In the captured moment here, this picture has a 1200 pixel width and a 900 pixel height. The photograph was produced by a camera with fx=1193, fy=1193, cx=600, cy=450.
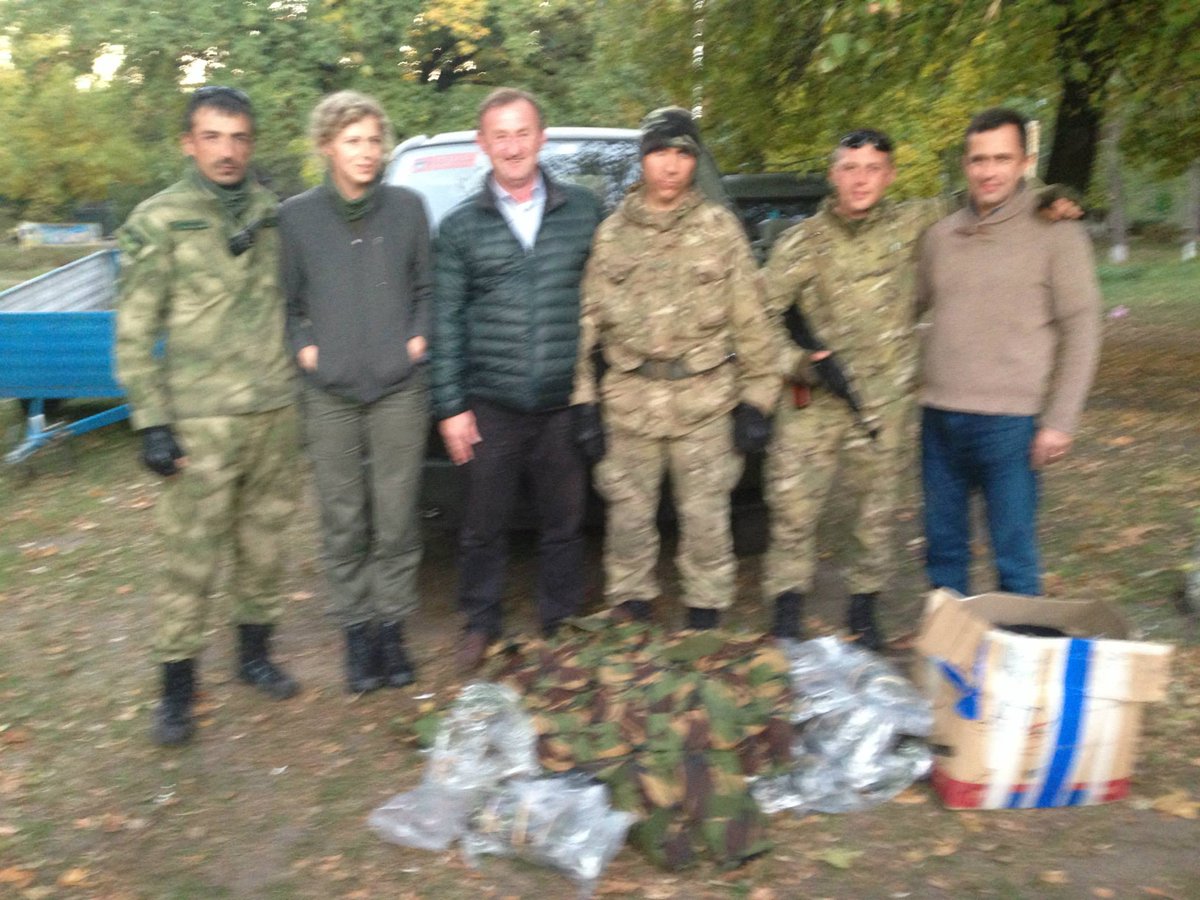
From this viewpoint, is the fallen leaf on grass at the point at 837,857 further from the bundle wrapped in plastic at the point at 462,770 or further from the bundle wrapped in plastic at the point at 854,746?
the bundle wrapped in plastic at the point at 462,770

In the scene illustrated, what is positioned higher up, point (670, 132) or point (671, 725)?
point (670, 132)

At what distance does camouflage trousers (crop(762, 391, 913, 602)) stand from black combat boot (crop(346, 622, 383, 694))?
1539 mm

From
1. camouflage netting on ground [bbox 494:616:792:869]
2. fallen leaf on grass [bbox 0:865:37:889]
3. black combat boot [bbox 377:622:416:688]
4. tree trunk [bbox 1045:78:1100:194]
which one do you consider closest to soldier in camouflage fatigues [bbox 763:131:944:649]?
camouflage netting on ground [bbox 494:616:792:869]

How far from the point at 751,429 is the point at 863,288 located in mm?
627

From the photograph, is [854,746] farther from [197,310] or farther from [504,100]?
[197,310]

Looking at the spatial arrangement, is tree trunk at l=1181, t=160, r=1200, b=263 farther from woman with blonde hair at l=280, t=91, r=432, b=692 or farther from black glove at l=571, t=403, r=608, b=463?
woman with blonde hair at l=280, t=91, r=432, b=692

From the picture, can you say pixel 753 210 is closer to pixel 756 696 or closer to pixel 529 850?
pixel 756 696

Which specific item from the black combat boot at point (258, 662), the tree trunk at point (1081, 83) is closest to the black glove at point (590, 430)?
the black combat boot at point (258, 662)

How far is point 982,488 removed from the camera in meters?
4.16

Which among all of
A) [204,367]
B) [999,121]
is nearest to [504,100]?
[204,367]

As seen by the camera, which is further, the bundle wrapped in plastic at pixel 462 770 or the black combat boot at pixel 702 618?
the black combat boot at pixel 702 618

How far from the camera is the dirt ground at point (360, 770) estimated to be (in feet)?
10.8

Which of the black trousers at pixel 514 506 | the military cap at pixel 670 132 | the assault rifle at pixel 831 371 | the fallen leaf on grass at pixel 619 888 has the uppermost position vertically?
the military cap at pixel 670 132

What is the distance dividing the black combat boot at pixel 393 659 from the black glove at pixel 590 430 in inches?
39.0
